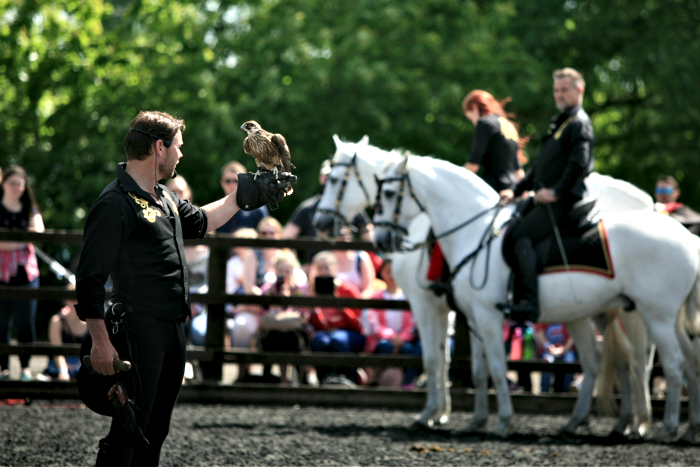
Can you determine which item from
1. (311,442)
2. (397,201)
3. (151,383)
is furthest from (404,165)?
(151,383)

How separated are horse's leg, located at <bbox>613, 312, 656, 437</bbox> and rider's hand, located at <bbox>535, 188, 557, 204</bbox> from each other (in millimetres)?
1438

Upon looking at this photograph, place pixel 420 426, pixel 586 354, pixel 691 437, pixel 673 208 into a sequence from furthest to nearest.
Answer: pixel 673 208 → pixel 586 354 → pixel 420 426 → pixel 691 437

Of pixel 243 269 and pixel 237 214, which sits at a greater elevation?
pixel 237 214

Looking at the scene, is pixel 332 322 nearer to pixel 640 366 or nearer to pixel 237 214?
pixel 237 214

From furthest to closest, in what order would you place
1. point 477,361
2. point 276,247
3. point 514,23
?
1. point 514,23
2. point 276,247
3. point 477,361

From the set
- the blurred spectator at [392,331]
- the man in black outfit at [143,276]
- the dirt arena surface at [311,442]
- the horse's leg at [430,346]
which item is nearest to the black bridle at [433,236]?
the horse's leg at [430,346]

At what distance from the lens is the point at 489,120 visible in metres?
7.34

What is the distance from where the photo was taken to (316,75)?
55.5ft

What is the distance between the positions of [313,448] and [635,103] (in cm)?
1609

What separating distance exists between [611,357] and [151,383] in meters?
4.95

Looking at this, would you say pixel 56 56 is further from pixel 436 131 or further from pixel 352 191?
pixel 352 191

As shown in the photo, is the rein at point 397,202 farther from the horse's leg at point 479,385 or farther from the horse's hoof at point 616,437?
the horse's hoof at point 616,437

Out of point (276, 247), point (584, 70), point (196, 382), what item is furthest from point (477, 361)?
A: point (584, 70)

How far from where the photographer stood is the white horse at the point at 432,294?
700 centimetres
